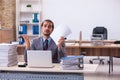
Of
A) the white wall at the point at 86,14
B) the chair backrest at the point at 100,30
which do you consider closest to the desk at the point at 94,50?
the chair backrest at the point at 100,30

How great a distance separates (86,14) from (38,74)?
19.5ft

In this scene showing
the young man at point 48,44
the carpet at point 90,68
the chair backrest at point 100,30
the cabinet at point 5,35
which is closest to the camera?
the carpet at point 90,68

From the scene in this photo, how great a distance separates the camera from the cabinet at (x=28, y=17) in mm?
8859

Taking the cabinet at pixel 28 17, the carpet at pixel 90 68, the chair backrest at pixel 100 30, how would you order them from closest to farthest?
1. the carpet at pixel 90 68
2. the chair backrest at pixel 100 30
3. the cabinet at pixel 28 17

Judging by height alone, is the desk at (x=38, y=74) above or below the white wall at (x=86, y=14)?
below

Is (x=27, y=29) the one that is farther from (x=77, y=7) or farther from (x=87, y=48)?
(x=87, y=48)

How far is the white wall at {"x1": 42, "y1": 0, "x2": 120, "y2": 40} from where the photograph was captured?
855 centimetres

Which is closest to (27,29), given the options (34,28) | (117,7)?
(34,28)

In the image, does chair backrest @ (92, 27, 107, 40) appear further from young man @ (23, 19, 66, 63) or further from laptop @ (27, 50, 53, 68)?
laptop @ (27, 50, 53, 68)

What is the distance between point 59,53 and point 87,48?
7.06ft

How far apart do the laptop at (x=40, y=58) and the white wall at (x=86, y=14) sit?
5.89 m

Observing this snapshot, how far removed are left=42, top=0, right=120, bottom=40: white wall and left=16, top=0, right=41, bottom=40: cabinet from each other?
0.95 ft

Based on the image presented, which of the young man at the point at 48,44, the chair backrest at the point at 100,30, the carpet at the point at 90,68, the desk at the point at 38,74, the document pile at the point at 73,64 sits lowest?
the desk at the point at 38,74

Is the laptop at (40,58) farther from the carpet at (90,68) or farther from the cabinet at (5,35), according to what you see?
the cabinet at (5,35)
